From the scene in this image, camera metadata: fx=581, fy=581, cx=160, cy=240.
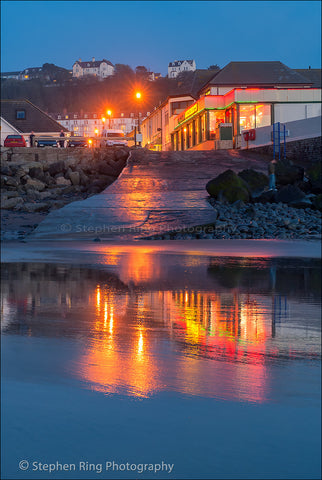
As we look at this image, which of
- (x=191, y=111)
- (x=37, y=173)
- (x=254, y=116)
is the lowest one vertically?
(x=37, y=173)

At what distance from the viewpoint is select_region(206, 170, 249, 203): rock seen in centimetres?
1873

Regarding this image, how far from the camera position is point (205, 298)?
6.52 metres

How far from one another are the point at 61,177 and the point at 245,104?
19.8m

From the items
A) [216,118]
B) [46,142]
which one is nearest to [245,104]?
[216,118]

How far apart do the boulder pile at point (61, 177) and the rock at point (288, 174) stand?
334 inches

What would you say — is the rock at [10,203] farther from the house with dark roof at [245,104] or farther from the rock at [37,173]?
the house with dark roof at [245,104]

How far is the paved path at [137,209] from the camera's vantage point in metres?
15.3

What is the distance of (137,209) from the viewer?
57.3 ft

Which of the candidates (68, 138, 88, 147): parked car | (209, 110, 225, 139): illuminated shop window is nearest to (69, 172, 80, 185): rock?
(68, 138, 88, 147): parked car

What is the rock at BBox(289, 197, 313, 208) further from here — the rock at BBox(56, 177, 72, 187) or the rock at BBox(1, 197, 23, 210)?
the rock at BBox(56, 177, 72, 187)

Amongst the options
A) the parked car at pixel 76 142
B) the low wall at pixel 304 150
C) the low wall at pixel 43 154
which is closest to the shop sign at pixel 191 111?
the parked car at pixel 76 142

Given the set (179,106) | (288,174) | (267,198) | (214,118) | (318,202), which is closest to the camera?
(318,202)

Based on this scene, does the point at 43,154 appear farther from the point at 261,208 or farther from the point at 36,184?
the point at 261,208

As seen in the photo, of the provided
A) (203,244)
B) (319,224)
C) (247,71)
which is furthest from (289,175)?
(247,71)
